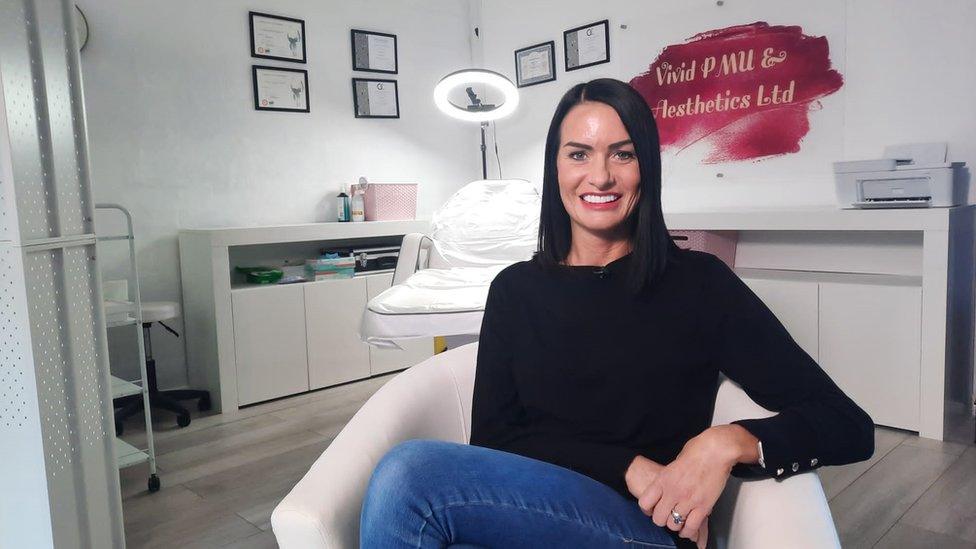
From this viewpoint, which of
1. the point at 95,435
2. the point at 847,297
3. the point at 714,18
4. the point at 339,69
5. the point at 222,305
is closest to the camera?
the point at 95,435

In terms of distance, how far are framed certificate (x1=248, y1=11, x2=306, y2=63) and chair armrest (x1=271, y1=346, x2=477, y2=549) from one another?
2.77 metres

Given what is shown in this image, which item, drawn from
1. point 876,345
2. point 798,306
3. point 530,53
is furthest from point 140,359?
point 530,53

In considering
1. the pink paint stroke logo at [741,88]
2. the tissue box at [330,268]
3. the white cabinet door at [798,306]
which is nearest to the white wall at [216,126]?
the tissue box at [330,268]

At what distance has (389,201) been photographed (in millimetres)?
3861

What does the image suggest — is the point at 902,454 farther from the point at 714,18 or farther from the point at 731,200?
the point at 714,18

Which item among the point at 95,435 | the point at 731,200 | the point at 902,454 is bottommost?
the point at 902,454

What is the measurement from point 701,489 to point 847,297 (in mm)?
2077

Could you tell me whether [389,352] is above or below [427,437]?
below

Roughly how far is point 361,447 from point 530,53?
143 inches

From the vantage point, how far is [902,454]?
7.82 feet

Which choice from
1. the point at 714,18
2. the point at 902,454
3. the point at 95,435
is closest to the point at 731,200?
the point at 714,18

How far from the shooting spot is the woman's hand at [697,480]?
36.8 inches

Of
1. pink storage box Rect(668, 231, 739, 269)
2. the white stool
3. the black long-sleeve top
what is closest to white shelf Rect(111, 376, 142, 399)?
the white stool

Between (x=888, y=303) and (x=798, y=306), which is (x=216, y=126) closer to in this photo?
(x=798, y=306)
